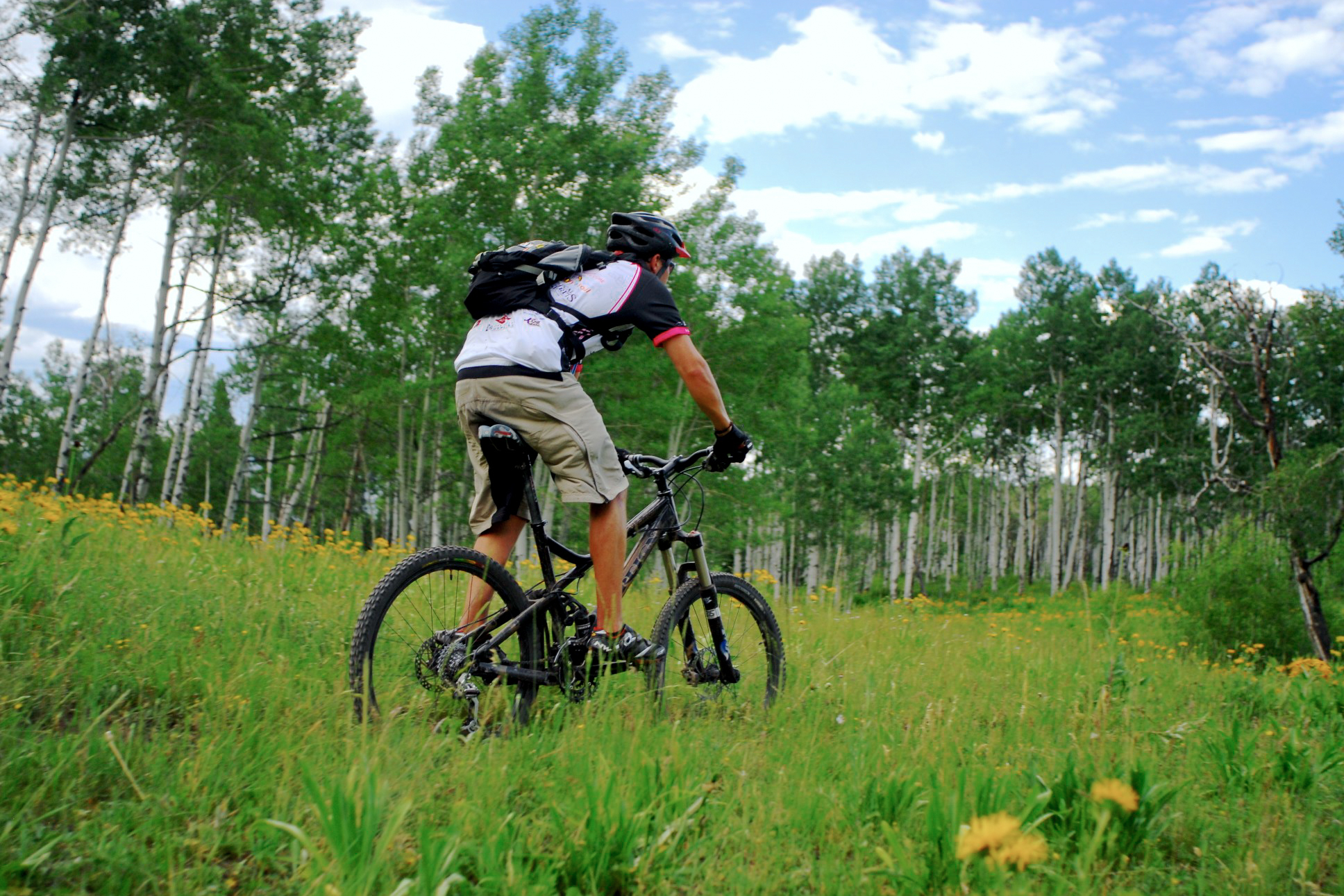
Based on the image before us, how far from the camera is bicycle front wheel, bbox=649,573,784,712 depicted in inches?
128

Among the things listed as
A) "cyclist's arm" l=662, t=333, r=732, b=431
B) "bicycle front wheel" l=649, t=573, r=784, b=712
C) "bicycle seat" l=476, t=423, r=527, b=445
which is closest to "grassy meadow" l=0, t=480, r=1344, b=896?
"bicycle front wheel" l=649, t=573, r=784, b=712

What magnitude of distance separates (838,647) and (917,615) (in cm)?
205

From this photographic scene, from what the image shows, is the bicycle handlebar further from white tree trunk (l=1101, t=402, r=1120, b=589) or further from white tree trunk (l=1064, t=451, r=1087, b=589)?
white tree trunk (l=1064, t=451, r=1087, b=589)

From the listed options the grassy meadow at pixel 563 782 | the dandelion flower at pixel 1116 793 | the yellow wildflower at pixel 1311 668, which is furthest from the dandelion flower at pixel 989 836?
the yellow wildflower at pixel 1311 668

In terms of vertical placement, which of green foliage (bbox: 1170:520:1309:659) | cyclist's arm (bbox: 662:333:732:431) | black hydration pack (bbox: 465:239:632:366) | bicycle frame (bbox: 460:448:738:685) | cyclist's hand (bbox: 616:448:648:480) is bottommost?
green foliage (bbox: 1170:520:1309:659)

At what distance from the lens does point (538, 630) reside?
9.43 ft

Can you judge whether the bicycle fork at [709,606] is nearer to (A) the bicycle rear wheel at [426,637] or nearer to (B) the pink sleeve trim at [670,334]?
(A) the bicycle rear wheel at [426,637]

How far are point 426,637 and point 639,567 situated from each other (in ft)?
2.89

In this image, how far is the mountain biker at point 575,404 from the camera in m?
2.86

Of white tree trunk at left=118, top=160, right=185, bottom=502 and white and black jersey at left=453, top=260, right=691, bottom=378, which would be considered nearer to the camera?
white and black jersey at left=453, top=260, right=691, bottom=378

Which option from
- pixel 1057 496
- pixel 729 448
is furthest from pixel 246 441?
pixel 1057 496

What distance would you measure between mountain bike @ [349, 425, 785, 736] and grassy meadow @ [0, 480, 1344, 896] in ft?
0.49

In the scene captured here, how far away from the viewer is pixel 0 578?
3035 mm

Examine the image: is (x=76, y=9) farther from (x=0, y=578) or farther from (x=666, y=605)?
(x=666, y=605)
